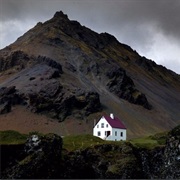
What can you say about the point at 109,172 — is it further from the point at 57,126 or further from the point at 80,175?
the point at 57,126

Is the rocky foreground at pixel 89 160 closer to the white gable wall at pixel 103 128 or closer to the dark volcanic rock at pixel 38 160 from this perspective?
the dark volcanic rock at pixel 38 160

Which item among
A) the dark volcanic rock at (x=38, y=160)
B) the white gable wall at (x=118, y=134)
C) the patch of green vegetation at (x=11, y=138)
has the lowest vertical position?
the dark volcanic rock at (x=38, y=160)

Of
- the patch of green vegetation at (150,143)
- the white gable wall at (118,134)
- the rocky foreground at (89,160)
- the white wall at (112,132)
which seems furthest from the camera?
the white gable wall at (118,134)

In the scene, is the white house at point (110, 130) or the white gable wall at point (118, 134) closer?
the white house at point (110, 130)

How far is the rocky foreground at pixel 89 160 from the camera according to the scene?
148 feet

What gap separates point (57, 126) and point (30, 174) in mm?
144173

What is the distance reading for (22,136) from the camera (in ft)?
174

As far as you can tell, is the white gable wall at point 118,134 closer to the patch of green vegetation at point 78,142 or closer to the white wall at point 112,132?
the white wall at point 112,132

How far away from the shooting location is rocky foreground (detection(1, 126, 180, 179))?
45094mm

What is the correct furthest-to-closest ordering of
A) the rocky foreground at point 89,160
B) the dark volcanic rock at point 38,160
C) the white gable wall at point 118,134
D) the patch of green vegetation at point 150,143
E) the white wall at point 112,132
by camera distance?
the white gable wall at point 118,134 → the white wall at point 112,132 → the patch of green vegetation at point 150,143 → the rocky foreground at point 89,160 → the dark volcanic rock at point 38,160

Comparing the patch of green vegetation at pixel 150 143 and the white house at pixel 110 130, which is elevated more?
the white house at pixel 110 130

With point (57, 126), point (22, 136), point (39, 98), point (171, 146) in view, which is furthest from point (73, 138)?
point (39, 98)

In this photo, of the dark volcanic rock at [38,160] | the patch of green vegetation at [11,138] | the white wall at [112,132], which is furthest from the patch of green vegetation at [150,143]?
the white wall at [112,132]

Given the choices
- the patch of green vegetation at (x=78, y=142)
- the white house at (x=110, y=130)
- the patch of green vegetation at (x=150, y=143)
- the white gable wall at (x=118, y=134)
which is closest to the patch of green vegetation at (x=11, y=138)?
the patch of green vegetation at (x=78, y=142)
